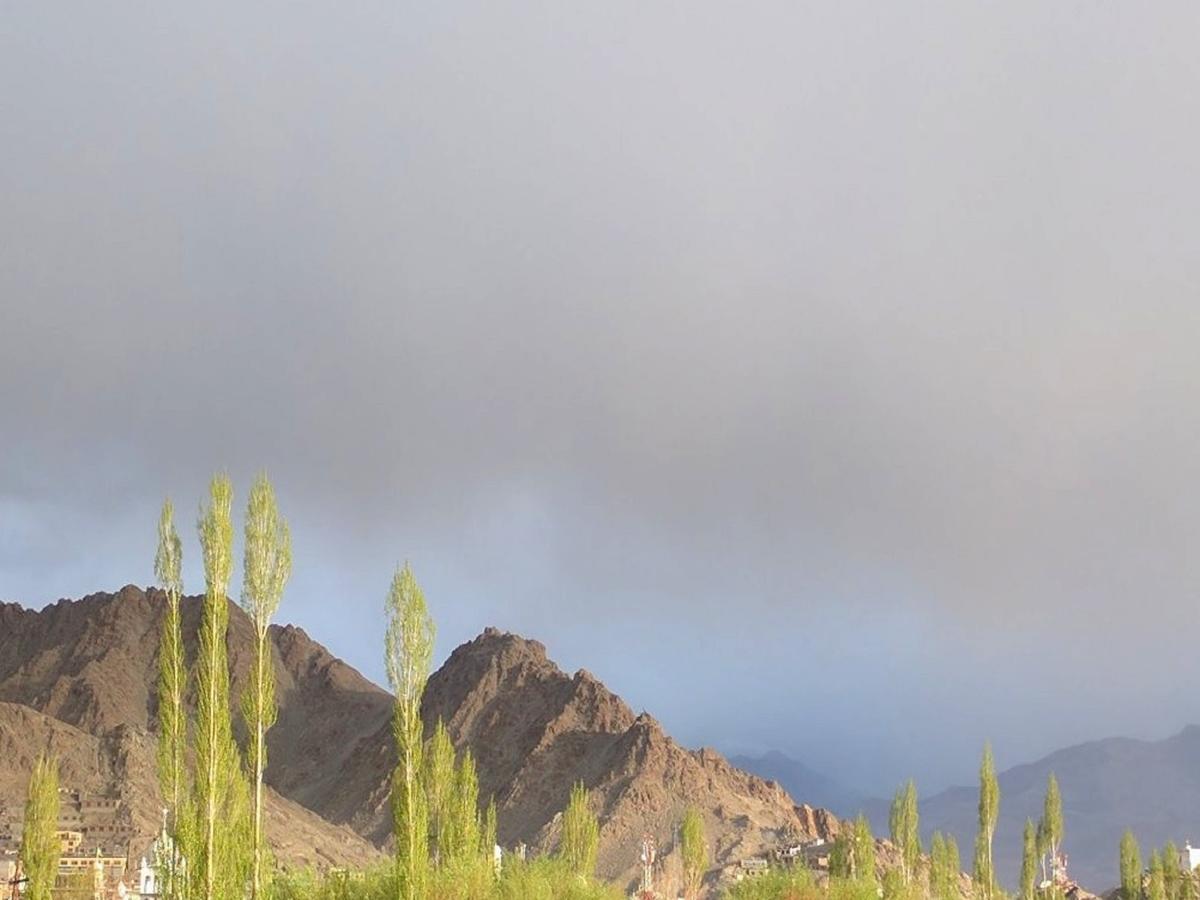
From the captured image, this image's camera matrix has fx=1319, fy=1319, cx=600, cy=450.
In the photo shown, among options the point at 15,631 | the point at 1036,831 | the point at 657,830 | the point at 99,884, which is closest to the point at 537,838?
the point at 657,830

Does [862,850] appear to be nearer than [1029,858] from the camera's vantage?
Yes

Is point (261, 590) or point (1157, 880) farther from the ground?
point (261, 590)

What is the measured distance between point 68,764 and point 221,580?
8828cm

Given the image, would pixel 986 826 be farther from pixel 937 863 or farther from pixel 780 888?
pixel 780 888

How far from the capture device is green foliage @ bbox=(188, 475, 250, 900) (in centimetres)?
2650

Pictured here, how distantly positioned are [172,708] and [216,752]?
1.51 m

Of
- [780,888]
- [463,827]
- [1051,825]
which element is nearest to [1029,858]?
[1051,825]

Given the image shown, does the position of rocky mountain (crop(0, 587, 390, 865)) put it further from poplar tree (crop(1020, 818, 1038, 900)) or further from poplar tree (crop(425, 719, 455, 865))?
poplar tree (crop(425, 719, 455, 865))

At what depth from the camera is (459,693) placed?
158375mm

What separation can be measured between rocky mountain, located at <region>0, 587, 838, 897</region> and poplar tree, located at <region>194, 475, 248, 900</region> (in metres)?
68.7

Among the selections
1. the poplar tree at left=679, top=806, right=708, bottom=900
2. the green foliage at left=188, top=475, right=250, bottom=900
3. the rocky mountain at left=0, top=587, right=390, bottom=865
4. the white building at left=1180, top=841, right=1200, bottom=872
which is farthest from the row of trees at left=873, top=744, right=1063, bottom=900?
the green foliage at left=188, top=475, right=250, bottom=900

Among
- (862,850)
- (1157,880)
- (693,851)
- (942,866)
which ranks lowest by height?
(1157,880)

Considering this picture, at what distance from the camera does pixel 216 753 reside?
27.2m

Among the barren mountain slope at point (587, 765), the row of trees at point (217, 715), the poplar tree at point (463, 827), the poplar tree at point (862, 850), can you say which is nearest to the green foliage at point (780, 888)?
the poplar tree at point (463, 827)
